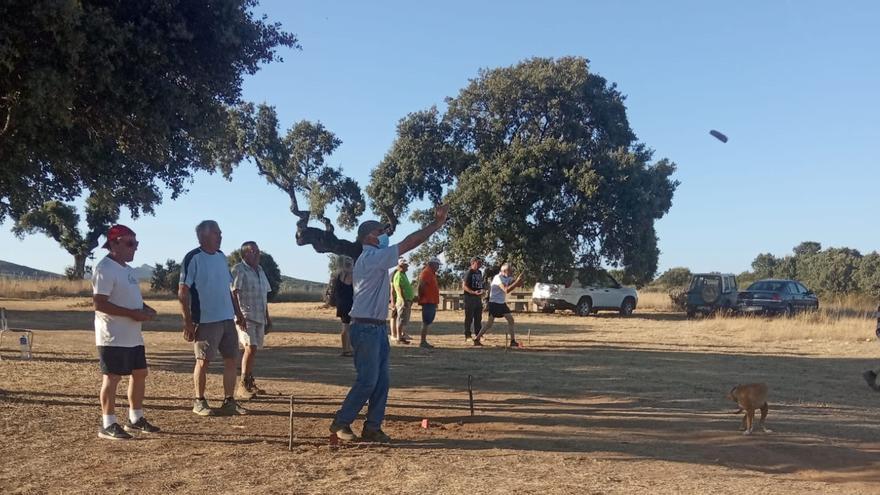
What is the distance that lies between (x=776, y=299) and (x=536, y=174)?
10045mm

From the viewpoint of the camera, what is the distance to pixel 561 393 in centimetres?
966

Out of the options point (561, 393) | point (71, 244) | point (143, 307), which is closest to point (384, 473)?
point (143, 307)

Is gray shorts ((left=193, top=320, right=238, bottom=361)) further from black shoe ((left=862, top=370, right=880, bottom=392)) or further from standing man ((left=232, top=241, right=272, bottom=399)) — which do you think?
black shoe ((left=862, top=370, right=880, bottom=392))

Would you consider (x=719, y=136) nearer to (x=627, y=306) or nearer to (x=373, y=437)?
(x=373, y=437)

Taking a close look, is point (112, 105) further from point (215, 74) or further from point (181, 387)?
point (181, 387)

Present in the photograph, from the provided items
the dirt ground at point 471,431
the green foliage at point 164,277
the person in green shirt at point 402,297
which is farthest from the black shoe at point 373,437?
the green foliage at point 164,277

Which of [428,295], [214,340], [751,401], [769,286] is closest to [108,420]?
[214,340]

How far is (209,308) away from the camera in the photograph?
7516mm

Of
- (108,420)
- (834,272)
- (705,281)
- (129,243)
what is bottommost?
(108,420)

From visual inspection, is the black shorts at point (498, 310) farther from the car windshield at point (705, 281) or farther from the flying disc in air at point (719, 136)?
the car windshield at point (705, 281)

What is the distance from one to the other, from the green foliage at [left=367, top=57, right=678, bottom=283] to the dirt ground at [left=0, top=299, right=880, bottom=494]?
17434 millimetres

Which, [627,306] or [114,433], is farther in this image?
[627,306]

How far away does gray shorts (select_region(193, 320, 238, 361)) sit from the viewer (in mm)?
7469

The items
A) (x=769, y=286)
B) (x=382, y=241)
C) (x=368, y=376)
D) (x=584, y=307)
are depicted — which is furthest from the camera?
(x=584, y=307)
